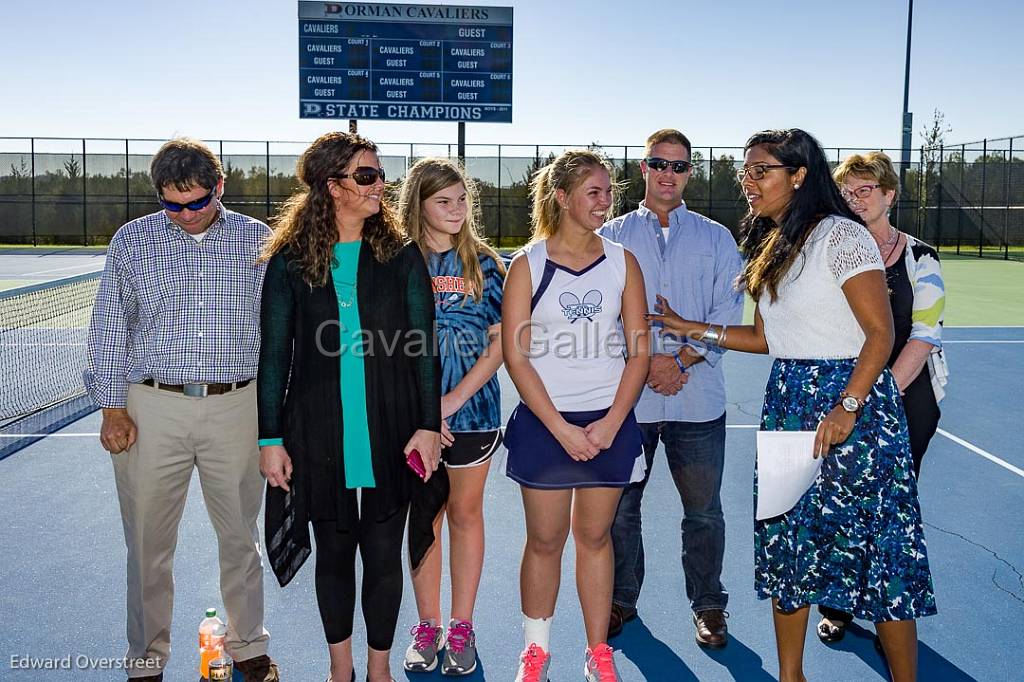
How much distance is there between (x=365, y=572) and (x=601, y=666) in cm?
99

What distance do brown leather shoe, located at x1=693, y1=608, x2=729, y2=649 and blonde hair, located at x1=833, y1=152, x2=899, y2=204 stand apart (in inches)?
76.8

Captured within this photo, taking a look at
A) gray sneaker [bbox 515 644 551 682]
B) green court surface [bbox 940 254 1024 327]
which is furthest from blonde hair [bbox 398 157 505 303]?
green court surface [bbox 940 254 1024 327]

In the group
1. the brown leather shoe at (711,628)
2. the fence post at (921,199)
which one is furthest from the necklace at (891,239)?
the fence post at (921,199)

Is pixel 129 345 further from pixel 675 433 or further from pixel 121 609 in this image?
pixel 675 433

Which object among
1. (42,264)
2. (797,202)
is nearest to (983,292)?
(797,202)

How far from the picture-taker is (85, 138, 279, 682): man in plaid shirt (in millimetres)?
3338

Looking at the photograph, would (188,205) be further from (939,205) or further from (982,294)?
(939,205)

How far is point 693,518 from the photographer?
4125 mm

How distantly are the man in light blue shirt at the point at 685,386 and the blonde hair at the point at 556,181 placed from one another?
0.59 m

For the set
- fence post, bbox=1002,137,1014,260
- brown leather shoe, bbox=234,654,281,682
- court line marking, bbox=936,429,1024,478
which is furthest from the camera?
fence post, bbox=1002,137,1014,260

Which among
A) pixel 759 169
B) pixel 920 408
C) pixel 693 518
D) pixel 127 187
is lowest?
pixel 693 518

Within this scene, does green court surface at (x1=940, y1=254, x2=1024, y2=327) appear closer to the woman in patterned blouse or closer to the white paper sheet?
the woman in patterned blouse

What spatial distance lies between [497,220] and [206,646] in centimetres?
2670

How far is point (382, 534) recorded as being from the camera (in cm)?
324
